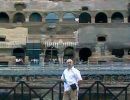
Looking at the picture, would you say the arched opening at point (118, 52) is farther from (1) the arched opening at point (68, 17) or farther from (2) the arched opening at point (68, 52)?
(1) the arched opening at point (68, 17)

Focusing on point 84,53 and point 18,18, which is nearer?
point 84,53

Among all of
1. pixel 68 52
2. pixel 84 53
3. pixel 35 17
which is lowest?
A: pixel 84 53

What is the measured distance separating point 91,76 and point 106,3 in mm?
29365

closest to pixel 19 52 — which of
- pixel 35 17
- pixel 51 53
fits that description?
pixel 51 53

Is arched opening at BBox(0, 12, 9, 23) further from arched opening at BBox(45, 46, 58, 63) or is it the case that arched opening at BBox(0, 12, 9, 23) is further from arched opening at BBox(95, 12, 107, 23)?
arched opening at BBox(45, 46, 58, 63)

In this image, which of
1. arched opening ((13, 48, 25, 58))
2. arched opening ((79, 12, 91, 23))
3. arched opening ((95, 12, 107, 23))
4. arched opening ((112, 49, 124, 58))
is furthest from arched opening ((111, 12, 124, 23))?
arched opening ((13, 48, 25, 58))

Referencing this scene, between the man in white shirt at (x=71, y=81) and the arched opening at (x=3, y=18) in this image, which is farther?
the arched opening at (x=3, y=18)

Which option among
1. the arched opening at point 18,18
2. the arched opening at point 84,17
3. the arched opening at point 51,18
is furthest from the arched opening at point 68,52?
the arched opening at point 18,18

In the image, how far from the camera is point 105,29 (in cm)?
6212

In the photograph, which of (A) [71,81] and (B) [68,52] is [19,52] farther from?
(A) [71,81]

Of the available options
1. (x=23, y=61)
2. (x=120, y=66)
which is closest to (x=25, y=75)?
(x=120, y=66)

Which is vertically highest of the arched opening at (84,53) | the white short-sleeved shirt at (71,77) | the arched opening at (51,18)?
the arched opening at (51,18)

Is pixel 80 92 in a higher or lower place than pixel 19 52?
lower

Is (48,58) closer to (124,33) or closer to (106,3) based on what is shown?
(124,33)
